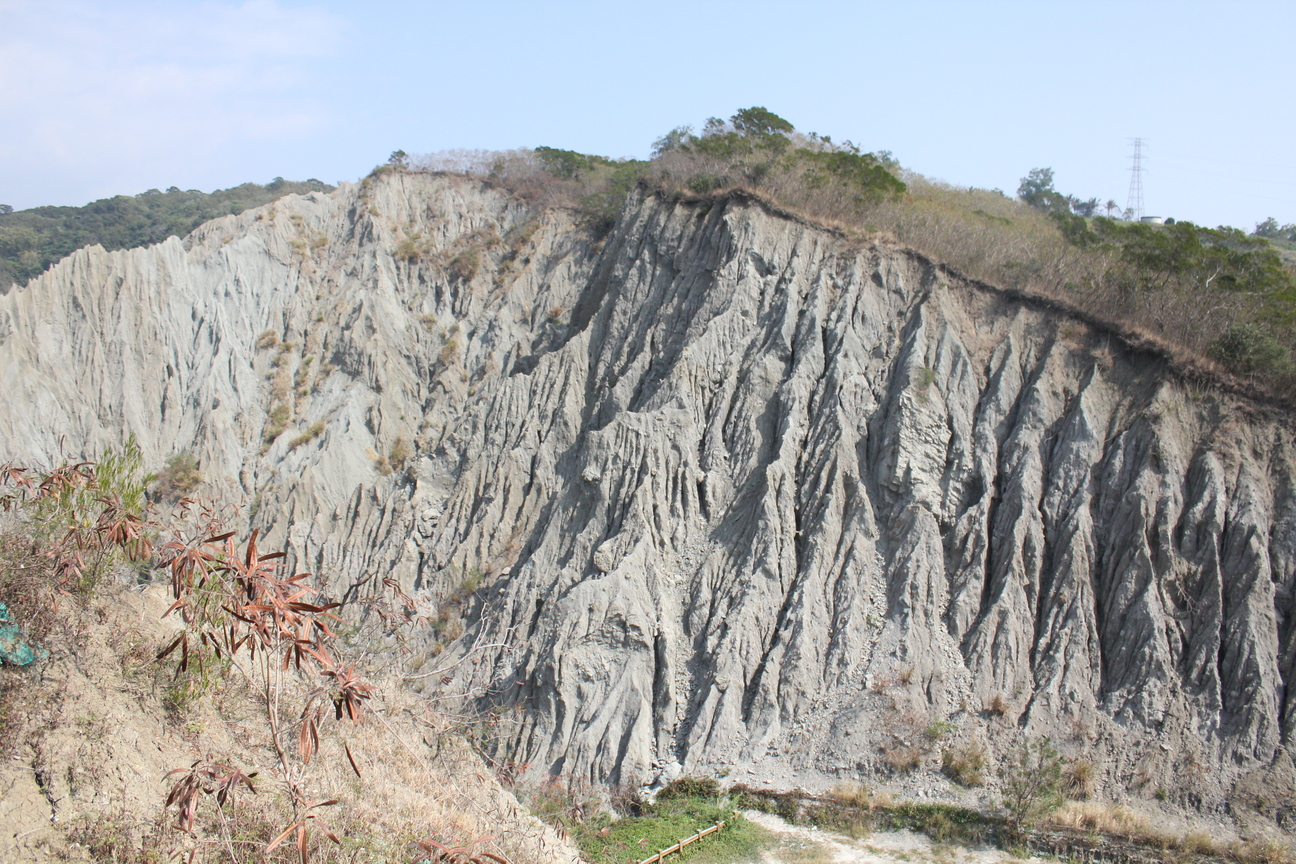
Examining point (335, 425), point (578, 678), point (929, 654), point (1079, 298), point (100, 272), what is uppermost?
point (1079, 298)

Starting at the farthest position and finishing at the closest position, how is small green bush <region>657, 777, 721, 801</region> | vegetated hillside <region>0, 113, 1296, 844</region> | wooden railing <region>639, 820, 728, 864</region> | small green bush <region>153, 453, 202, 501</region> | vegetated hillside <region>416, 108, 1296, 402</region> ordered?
small green bush <region>153, 453, 202, 501</region> < vegetated hillside <region>416, 108, 1296, 402</region> < vegetated hillside <region>0, 113, 1296, 844</region> < small green bush <region>657, 777, 721, 801</region> < wooden railing <region>639, 820, 728, 864</region>

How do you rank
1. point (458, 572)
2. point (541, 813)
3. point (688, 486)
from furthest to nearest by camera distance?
point (458, 572)
point (688, 486)
point (541, 813)

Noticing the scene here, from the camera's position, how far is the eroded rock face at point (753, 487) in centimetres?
1658

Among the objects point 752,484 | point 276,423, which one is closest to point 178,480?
point 276,423

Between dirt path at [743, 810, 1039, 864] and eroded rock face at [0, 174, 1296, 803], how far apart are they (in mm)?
1586

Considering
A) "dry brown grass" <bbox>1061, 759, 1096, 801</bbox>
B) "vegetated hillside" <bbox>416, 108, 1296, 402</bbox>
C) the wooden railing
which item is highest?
"vegetated hillside" <bbox>416, 108, 1296, 402</bbox>

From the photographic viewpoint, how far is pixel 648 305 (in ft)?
84.8

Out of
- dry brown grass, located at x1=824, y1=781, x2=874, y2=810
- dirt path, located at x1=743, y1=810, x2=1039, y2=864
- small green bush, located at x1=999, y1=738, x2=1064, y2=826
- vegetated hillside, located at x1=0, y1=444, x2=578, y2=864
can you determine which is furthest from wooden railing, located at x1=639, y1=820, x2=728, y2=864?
small green bush, located at x1=999, y1=738, x2=1064, y2=826

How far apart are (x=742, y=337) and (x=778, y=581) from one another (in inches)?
287

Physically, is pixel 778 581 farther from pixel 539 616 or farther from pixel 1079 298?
pixel 1079 298

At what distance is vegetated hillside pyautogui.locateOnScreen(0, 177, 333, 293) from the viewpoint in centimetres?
6141

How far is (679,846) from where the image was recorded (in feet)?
46.8

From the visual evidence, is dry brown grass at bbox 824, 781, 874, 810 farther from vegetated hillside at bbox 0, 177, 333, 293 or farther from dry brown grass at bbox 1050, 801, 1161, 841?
vegetated hillside at bbox 0, 177, 333, 293

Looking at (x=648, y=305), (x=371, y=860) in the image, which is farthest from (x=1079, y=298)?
(x=371, y=860)
